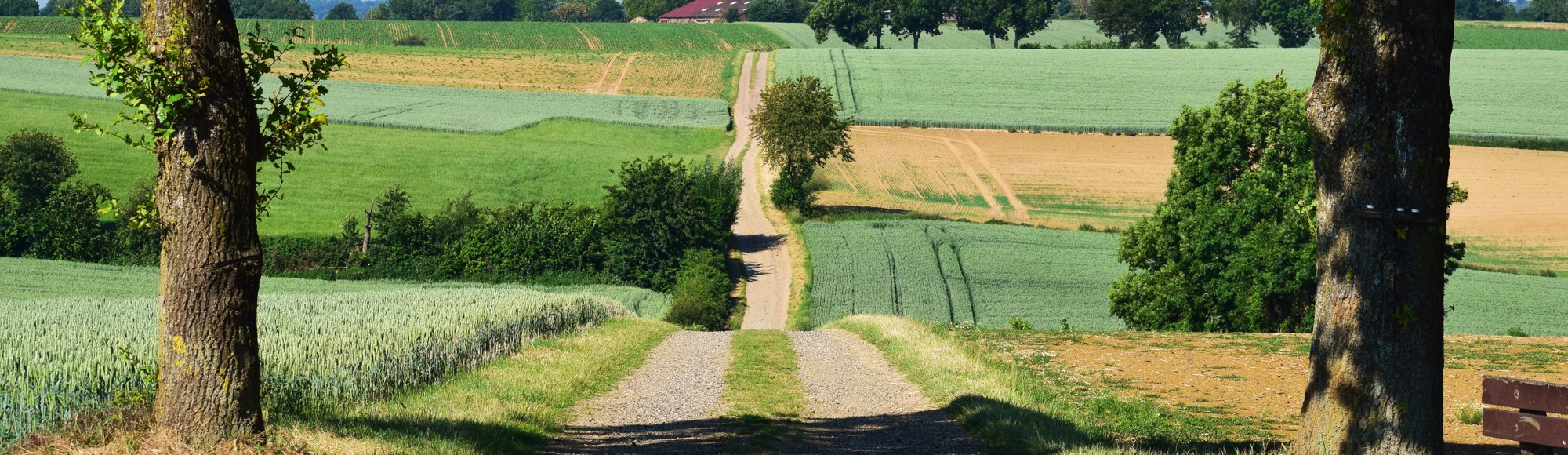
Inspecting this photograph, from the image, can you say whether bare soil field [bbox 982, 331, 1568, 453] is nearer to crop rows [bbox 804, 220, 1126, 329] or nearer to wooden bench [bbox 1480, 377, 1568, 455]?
wooden bench [bbox 1480, 377, 1568, 455]

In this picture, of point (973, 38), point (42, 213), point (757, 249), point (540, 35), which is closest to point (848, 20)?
point (973, 38)

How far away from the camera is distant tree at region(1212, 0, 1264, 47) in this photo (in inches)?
6102

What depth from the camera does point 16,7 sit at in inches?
5153

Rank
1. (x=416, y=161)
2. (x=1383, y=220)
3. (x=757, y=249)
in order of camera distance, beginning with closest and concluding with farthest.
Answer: (x=1383, y=220) < (x=757, y=249) < (x=416, y=161)

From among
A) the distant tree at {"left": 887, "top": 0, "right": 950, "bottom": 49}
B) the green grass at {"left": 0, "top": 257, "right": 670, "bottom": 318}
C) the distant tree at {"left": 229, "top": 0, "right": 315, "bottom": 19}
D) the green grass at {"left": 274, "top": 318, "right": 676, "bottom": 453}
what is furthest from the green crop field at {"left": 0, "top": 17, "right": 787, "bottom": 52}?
the green grass at {"left": 274, "top": 318, "right": 676, "bottom": 453}

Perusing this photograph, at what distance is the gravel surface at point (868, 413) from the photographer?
12.9m

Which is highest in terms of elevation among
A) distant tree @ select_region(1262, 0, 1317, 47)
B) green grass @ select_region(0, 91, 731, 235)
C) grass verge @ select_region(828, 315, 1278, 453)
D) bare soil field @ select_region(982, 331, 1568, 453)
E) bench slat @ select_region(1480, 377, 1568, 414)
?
distant tree @ select_region(1262, 0, 1317, 47)

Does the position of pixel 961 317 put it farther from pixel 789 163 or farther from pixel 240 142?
pixel 240 142

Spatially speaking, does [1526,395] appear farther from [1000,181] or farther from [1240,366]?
[1000,181]

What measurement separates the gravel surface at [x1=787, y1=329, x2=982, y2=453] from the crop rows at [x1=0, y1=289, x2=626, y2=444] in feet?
16.8

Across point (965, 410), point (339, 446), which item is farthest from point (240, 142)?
point (965, 410)

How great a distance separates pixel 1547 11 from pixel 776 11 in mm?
109808

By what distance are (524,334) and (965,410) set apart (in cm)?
1052

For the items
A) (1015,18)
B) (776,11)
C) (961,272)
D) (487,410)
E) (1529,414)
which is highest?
(776,11)
